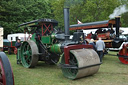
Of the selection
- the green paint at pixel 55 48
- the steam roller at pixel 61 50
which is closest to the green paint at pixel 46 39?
the steam roller at pixel 61 50

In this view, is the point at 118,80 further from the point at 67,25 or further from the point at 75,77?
the point at 67,25

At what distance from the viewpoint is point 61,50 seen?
5469 mm

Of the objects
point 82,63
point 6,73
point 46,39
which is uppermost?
point 46,39

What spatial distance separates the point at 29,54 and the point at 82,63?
2803 mm

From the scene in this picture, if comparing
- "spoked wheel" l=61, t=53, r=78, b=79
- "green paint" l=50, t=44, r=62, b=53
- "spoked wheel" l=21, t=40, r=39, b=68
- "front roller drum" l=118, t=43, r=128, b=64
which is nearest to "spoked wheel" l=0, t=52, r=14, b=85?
"spoked wheel" l=61, t=53, r=78, b=79

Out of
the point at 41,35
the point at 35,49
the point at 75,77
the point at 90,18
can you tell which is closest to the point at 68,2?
the point at 41,35

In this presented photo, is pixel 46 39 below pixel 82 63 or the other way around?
the other way around

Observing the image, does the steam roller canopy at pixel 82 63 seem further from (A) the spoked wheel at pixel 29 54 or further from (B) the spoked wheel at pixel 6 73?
(B) the spoked wheel at pixel 6 73

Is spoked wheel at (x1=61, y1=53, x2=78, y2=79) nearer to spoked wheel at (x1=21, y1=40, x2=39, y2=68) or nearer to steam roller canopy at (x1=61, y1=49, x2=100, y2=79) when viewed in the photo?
steam roller canopy at (x1=61, y1=49, x2=100, y2=79)

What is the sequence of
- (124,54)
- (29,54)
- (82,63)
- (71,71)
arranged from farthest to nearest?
(124,54) → (29,54) → (71,71) → (82,63)

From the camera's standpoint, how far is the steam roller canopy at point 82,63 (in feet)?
14.0

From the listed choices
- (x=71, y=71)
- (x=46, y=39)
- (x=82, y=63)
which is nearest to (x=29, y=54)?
(x=46, y=39)

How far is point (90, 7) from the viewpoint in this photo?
17.4 meters

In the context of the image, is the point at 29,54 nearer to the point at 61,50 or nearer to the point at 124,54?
the point at 61,50
